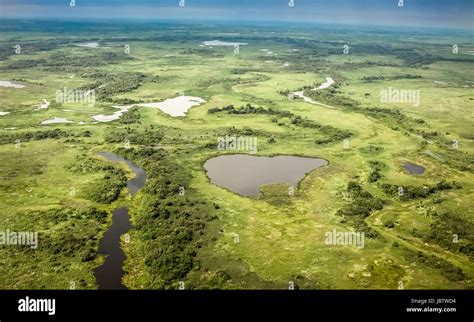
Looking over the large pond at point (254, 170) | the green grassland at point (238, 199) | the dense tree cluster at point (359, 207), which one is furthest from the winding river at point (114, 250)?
the dense tree cluster at point (359, 207)

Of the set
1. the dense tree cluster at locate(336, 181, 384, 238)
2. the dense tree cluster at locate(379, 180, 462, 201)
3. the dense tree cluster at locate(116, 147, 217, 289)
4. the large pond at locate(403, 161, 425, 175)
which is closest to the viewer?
the dense tree cluster at locate(116, 147, 217, 289)

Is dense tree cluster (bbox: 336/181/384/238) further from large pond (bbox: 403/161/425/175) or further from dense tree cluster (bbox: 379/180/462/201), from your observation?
large pond (bbox: 403/161/425/175)

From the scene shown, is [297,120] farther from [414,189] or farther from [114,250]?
[114,250]

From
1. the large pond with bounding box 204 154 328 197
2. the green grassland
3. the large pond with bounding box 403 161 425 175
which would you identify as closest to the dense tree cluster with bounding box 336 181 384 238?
the green grassland

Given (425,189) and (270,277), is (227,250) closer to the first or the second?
(270,277)

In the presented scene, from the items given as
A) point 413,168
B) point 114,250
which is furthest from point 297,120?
point 114,250

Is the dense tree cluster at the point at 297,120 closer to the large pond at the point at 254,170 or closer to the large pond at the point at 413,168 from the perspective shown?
the large pond at the point at 254,170
